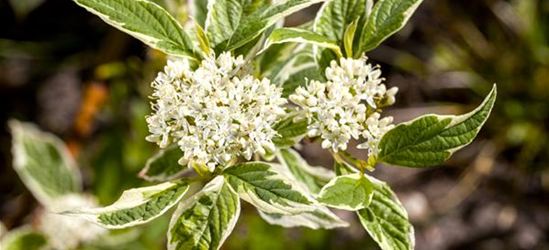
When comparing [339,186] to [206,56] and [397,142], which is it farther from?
[206,56]

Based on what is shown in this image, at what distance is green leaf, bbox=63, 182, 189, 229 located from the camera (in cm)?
97

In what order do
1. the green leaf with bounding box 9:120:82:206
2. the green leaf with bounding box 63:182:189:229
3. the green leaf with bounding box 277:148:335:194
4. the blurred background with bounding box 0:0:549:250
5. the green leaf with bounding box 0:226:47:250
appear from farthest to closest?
1. the blurred background with bounding box 0:0:549:250
2. the green leaf with bounding box 9:120:82:206
3. the green leaf with bounding box 0:226:47:250
4. the green leaf with bounding box 277:148:335:194
5. the green leaf with bounding box 63:182:189:229

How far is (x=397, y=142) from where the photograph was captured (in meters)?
1.09

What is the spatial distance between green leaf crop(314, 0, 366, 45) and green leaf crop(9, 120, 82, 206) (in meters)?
1.11

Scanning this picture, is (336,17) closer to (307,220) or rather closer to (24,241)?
(307,220)

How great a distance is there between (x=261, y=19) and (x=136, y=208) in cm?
35

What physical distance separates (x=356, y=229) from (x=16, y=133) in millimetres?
1269

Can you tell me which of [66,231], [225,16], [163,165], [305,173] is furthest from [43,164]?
→ [225,16]

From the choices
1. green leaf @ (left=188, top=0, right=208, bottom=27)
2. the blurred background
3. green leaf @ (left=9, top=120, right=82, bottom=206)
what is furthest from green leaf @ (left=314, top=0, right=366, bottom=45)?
the blurred background

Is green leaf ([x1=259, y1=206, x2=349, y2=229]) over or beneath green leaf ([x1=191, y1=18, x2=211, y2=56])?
beneath

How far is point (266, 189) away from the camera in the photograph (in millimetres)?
1018

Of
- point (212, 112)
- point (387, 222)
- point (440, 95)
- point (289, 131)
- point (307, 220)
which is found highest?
point (212, 112)

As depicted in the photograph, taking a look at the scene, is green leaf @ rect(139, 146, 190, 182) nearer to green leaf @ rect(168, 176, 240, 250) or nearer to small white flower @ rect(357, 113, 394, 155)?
green leaf @ rect(168, 176, 240, 250)

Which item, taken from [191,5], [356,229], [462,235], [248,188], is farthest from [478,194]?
[248,188]
